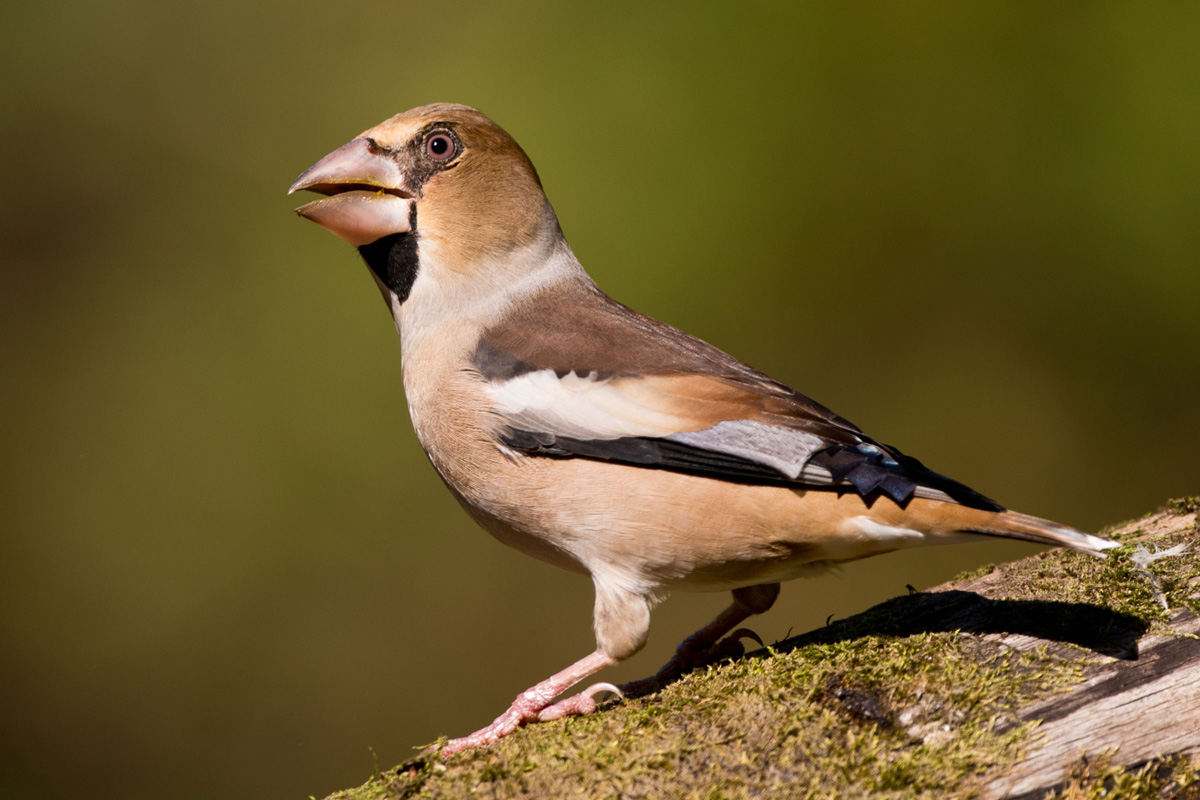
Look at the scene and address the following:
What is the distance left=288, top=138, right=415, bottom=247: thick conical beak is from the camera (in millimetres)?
3314

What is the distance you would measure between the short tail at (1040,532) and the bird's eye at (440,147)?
207 cm

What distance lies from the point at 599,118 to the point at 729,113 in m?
0.89

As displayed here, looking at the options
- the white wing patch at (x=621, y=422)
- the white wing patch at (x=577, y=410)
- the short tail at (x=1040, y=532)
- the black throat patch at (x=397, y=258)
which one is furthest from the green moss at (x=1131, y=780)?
the black throat patch at (x=397, y=258)

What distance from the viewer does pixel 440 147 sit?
341 centimetres

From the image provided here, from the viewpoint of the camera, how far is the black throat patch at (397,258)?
339 cm

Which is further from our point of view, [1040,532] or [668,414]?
[668,414]

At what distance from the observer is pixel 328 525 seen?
6.56 m

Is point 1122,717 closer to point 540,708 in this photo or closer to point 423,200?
point 540,708

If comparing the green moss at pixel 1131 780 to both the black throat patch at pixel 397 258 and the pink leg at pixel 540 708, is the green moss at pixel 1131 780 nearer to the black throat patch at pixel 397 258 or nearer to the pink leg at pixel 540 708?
the pink leg at pixel 540 708

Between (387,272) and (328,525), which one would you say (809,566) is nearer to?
(387,272)

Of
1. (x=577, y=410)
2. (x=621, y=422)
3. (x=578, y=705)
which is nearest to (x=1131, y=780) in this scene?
(x=578, y=705)

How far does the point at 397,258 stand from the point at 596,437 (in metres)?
1.08

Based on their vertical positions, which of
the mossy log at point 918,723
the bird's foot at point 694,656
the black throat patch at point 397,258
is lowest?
the bird's foot at point 694,656

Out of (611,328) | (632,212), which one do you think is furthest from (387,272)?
(632,212)
